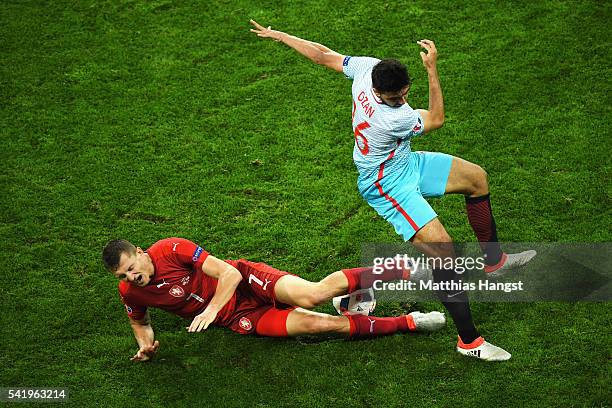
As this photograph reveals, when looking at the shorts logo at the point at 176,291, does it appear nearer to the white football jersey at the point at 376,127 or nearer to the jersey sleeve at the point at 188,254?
the jersey sleeve at the point at 188,254

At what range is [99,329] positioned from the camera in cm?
712

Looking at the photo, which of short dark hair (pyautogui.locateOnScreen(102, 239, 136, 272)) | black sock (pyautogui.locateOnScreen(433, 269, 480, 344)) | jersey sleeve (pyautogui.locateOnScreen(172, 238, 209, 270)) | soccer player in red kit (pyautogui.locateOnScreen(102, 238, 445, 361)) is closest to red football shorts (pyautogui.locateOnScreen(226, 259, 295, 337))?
soccer player in red kit (pyautogui.locateOnScreen(102, 238, 445, 361))

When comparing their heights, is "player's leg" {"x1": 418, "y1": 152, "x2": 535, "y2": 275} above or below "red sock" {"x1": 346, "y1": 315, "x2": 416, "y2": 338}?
above

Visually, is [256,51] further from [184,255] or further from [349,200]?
[184,255]

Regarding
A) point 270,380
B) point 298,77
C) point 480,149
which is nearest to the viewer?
point 270,380

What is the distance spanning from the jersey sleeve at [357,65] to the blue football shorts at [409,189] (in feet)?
2.47

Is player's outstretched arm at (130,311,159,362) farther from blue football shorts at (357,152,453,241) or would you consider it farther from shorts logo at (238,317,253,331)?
blue football shorts at (357,152,453,241)

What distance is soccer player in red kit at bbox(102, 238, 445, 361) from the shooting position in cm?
653

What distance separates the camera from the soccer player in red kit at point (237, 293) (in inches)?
257

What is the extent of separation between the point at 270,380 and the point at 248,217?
82.3 inches

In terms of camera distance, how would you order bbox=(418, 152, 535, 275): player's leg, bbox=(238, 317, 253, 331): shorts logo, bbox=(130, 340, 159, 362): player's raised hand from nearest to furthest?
bbox=(130, 340, 159, 362): player's raised hand
bbox=(418, 152, 535, 275): player's leg
bbox=(238, 317, 253, 331): shorts logo

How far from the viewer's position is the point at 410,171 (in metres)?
6.71

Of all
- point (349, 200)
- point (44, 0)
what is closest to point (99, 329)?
point (349, 200)

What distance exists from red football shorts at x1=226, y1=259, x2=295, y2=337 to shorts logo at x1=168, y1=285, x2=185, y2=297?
43 cm
